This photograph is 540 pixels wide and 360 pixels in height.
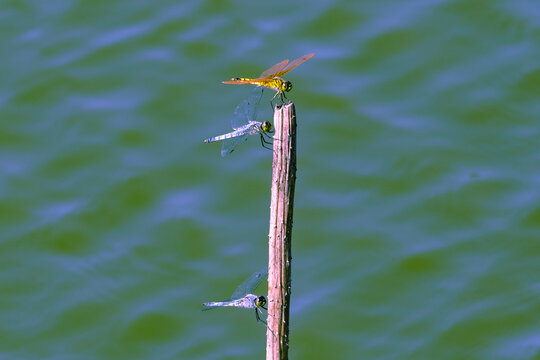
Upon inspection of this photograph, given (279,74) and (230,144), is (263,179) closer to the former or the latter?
(230,144)

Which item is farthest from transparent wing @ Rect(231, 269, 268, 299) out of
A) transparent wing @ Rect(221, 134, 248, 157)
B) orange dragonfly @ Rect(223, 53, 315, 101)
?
orange dragonfly @ Rect(223, 53, 315, 101)

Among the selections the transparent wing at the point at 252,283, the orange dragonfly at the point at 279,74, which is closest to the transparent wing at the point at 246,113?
the orange dragonfly at the point at 279,74

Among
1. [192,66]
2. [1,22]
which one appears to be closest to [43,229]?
[192,66]

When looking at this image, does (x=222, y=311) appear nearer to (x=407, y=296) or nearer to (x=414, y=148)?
(x=407, y=296)

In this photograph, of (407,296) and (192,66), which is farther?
(192,66)

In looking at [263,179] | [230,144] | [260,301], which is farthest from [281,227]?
[263,179]

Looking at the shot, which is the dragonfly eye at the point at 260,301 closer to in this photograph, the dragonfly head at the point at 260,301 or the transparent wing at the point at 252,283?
the dragonfly head at the point at 260,301

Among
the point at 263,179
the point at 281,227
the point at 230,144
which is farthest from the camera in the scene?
the point at 263,179
